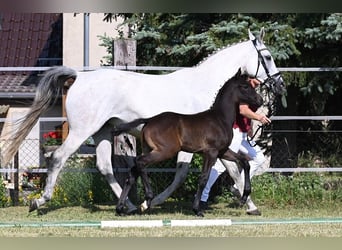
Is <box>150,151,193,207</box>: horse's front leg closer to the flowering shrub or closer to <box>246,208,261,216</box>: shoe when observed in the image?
<box>246,208,261,216</box>: shoe

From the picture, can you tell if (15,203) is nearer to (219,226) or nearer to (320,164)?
(219,226)

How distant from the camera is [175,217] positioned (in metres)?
9.52

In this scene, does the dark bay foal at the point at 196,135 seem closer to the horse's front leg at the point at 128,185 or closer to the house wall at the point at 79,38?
the horse's front leg at the point at 128,185

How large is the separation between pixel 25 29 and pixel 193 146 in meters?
17.7

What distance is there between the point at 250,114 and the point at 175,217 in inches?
61.6

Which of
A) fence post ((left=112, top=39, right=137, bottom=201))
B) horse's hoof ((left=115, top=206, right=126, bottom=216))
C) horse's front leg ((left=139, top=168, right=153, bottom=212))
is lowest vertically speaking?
horse's hoof ((left=115, top=206, right=126, bottom=216))

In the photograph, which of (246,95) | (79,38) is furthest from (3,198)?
(79,38)

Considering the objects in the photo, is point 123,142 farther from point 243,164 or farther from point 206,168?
point 243,164

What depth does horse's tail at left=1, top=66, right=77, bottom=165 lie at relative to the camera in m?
10.2

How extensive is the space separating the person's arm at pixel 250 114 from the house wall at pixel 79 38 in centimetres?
1328

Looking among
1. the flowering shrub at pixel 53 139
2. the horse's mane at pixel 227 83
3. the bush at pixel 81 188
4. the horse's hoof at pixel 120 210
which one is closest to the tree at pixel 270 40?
the flowering shrub at pixel 53 139

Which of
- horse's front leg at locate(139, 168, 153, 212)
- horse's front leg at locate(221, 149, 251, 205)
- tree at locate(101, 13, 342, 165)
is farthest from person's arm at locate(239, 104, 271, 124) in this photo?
tree at locate(101, 13, 342, 165)

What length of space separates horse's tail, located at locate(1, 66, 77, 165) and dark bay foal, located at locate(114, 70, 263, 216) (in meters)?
1.35

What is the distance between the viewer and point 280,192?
1113cm
